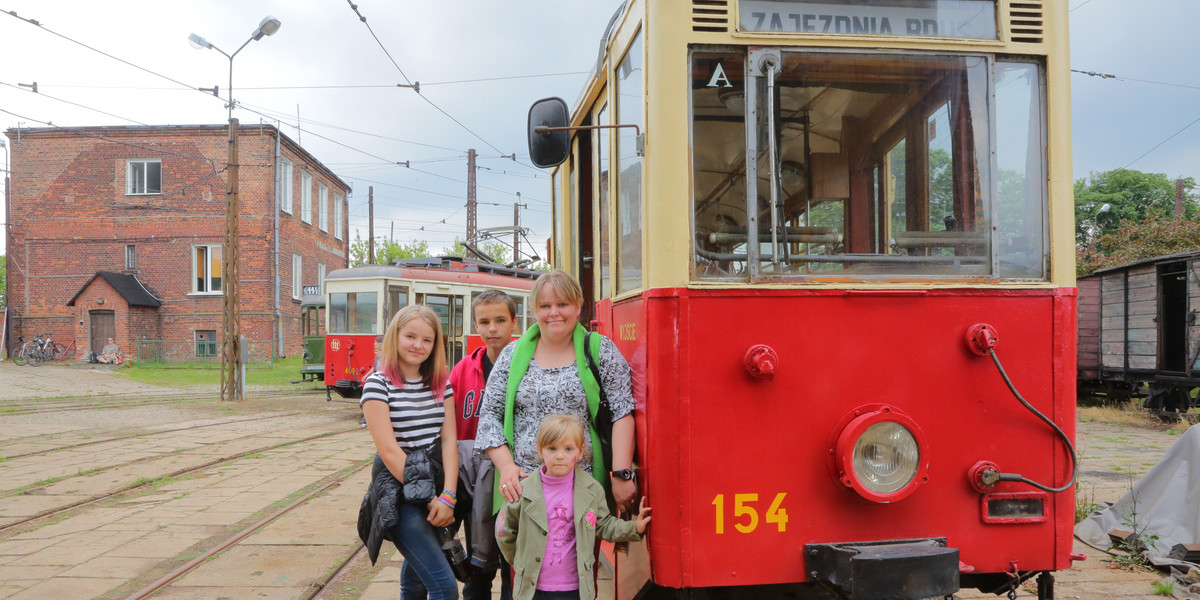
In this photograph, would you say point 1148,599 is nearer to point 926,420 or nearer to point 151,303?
point 926,420

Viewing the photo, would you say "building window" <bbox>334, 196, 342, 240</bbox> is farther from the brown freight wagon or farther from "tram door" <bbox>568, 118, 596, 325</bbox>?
"tram door" <bbox>568, 118, 596, 325</bbox>

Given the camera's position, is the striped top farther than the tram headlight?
Yes

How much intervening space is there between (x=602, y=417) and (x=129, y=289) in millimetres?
31573

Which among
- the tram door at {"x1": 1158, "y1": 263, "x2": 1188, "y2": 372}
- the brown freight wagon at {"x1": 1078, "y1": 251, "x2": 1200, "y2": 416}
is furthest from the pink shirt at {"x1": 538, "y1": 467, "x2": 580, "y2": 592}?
the tram door at {"x1": 1158, "y1": 263, "x2": 1188, "y2": 372}

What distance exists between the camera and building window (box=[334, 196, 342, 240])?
39.4 metres

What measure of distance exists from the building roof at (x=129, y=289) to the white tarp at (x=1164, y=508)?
101ft

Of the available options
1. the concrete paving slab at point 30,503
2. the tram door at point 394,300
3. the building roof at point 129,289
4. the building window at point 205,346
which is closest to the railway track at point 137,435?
the tram door at point 394,300

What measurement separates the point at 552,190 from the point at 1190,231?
69.5 ft

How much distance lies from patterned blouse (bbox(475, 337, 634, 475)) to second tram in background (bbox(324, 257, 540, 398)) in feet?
42.0

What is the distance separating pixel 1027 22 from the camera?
9.57ft

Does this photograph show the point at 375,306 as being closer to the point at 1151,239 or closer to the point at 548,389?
the point at 548,389

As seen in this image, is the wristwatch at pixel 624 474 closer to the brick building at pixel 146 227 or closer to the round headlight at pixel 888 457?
the round headlight at pixel 888 457

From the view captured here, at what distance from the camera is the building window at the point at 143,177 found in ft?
102

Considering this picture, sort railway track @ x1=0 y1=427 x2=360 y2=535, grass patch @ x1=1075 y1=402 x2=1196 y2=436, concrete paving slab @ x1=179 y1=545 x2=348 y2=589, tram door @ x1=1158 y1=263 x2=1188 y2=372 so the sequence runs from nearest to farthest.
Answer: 1. concrete paving slab @ x1=179 y1=545 x2=348 y2=589
2. railway track @ x1=0 y1=427 x2=360 y2=535
3. grass patch @ x1=1075 y1=402 x2=1196 y2=436
4. tram door @ x1=1158 y1=263 x2=1188 y2=372
